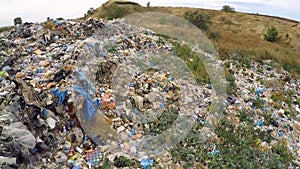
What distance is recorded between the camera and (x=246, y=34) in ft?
55.5

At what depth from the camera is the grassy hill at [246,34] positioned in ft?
37.7

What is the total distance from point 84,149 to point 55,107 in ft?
2.50

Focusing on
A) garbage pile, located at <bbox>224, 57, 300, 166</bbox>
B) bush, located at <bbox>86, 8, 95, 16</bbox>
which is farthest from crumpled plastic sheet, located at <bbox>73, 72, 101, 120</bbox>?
bush, located at <bbox>86, 8, 95, 16</bbox>

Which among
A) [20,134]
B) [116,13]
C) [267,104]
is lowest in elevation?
[267,104]

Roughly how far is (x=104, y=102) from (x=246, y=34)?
13.4 m

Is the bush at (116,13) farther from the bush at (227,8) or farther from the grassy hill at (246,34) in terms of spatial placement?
the bush at (227,8)

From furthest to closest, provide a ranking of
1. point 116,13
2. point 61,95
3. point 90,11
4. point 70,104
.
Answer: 1. point 90,11
2. point 116,13
3. point 61,95
4. point 70,104

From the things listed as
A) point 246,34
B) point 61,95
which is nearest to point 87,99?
point 61,95

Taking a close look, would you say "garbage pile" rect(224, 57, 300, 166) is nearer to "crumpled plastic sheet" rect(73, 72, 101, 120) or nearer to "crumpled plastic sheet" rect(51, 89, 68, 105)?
"crumpled plastic sheet" rect(73, 72, 101, 120)

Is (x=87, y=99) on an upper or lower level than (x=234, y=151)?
upper

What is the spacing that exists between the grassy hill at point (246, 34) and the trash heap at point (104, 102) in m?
2.84

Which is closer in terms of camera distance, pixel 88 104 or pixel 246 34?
pixel 88 104

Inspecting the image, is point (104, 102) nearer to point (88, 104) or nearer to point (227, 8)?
point (88, 104)

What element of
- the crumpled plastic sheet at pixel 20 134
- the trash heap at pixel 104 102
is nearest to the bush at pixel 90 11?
the trash heap at pixel 104 102
